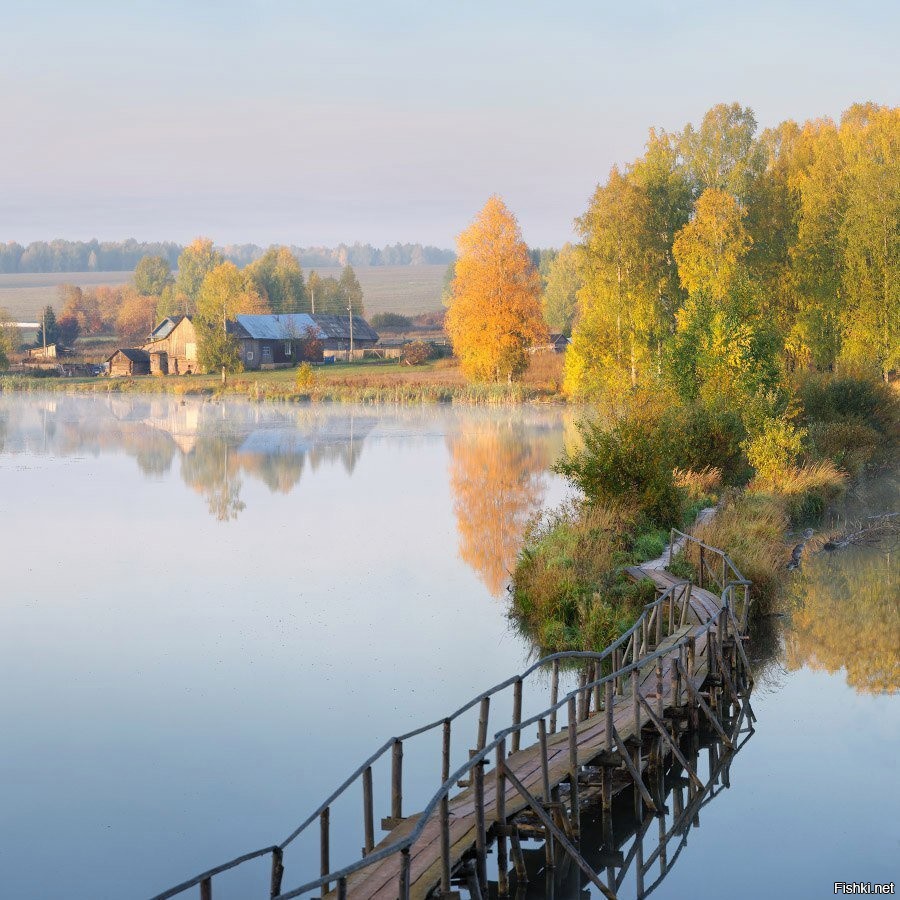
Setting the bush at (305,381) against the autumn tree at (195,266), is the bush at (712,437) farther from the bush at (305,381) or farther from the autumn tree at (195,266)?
the autumn tree at (195,266)

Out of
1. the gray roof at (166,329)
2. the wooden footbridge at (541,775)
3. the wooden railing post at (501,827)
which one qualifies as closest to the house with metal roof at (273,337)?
the gray roof at (166,329)

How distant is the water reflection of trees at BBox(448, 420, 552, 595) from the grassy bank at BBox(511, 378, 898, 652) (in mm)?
1200

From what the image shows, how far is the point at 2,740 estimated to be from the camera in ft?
51.9

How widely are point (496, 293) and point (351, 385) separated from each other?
47.6 ft

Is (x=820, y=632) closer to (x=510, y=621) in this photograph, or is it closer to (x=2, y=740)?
(x=510, y=621)

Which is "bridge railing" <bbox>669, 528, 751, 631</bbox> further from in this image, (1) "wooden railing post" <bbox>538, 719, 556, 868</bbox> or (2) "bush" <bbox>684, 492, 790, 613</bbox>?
(1) "wooden railing post" <bbox>538, 719, 556, 868</bbox>

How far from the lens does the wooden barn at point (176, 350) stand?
97438mm

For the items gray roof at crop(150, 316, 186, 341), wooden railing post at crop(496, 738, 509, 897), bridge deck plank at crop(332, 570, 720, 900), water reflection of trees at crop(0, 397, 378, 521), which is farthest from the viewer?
gray roof at crop(150, 316, 186, 341)

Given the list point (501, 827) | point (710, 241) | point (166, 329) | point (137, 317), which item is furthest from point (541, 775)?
point (137, 317)

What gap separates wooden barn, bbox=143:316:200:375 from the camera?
97.4 meters

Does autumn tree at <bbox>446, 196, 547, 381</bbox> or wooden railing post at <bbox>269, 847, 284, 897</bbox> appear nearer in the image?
wooden railing post at <bbox>269, 847, 284, 897</bbox>

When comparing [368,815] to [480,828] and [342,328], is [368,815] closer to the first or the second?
[480,828]

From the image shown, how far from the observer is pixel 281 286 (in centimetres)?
13538

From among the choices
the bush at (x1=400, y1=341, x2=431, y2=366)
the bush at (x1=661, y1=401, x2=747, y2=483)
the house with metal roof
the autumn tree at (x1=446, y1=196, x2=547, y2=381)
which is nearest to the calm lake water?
the bush at (x1=661, y1=401, x2=747, y2=483)
